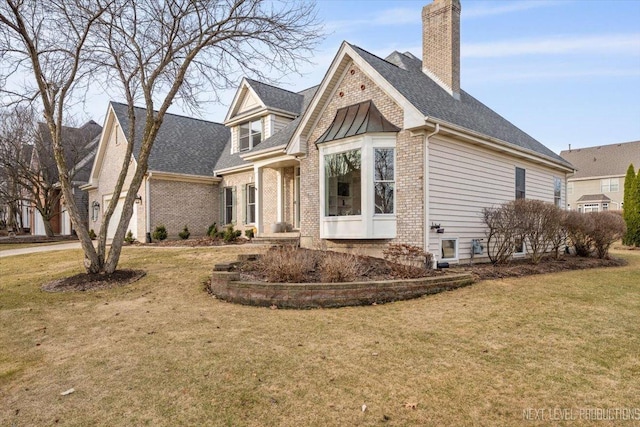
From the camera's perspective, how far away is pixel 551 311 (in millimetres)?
6223

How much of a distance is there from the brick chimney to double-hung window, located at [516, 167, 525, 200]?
3315 mm

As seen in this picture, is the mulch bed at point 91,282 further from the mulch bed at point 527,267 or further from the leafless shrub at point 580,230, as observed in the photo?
the leafless shrub at point 580,230

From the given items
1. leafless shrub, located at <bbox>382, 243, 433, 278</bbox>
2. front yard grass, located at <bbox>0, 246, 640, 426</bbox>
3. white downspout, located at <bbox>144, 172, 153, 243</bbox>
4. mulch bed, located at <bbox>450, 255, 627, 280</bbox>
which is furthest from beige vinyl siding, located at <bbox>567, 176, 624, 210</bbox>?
white downspout, located at <bbox>144, 172, 153, 243</bbox>

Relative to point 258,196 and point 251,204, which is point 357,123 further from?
point 251,204

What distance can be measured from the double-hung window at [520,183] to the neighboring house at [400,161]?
0.25 ft

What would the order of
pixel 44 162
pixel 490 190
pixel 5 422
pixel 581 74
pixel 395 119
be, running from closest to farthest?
pixel 5 422 → pixel 395 119 → pixel 490 190 → pixel 581 74 → pixel 44 162

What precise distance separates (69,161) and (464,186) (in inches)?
1074

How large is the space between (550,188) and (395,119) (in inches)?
344

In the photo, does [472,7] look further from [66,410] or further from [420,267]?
[66,410]

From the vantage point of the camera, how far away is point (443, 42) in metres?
13.1

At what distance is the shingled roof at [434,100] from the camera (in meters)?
10.2

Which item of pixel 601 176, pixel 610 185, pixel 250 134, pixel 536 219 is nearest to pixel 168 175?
pixel 250 134

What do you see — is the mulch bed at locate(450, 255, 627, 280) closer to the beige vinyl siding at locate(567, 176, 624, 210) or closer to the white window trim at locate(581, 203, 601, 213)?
the white window trim at locate(581, 203, 601, 213)

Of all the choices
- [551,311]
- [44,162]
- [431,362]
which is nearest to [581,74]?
[551,311]
